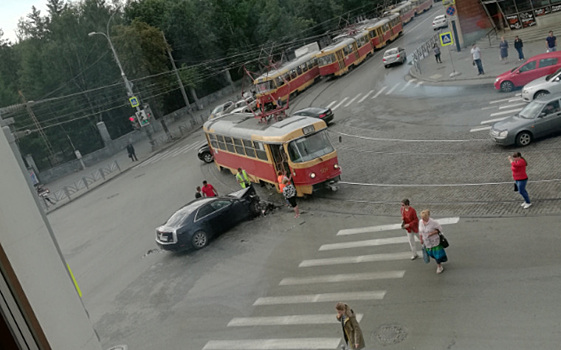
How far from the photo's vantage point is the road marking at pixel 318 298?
10.8m

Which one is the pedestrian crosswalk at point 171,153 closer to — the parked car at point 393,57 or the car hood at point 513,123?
the parked car at point 393,57

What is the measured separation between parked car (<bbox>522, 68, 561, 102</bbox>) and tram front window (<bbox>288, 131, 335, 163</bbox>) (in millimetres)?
9760

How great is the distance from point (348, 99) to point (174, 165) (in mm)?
13165

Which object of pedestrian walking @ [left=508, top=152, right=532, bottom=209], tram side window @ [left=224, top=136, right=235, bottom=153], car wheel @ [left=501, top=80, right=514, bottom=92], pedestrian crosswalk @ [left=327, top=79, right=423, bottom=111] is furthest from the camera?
pedestrian crosswalk @ [left=327, top=79, right=423, bottom=111]

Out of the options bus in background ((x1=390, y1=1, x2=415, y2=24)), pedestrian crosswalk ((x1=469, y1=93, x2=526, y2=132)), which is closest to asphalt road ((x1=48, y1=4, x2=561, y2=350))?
pedestrian crosswalk ((x1=469, y1=93, x2=526, y2=132))

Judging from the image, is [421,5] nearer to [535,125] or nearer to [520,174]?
[535,125]

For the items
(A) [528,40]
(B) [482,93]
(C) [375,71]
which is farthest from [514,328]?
(C) [375,71]

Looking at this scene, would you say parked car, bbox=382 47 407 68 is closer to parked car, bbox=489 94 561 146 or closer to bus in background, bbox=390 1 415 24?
parked car, bbox=489 94 561 146

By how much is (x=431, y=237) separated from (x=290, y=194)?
704 cm

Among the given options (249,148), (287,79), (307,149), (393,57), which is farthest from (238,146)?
(393,57)

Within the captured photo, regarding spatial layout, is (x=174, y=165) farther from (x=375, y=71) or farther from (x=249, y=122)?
(x=375, y=71)

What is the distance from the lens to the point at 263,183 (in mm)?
21844

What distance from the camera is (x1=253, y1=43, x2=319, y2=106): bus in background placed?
140 feet

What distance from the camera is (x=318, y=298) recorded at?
37.4ft
